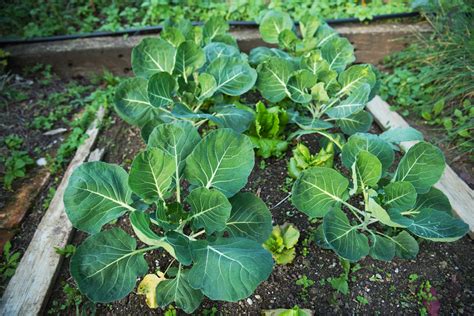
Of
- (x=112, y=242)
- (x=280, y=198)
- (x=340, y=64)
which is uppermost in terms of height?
(x=340, y=64)

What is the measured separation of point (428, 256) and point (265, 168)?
851 millimetres

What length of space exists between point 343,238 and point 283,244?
26 cm

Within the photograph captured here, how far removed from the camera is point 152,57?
207cm

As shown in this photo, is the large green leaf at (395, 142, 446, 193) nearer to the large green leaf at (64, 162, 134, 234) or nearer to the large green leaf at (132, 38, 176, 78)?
the large green leaf at (64, 162, 134, 234)

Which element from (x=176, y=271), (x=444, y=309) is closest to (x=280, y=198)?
(x=176, y=271)

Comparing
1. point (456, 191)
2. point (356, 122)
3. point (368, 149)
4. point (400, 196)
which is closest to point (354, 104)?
point (356, 122)

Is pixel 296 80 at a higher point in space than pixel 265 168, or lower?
higher

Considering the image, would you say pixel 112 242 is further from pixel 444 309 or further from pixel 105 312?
pixel 444 309

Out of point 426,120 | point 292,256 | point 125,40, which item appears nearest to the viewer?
point 292,256

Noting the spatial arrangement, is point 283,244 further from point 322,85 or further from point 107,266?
point 322,85

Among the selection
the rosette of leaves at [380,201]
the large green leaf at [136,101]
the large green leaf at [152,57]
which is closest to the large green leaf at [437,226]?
the rosette of leaves at [380,201]

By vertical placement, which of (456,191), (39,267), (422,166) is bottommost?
(39,267)

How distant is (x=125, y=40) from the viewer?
296 centimetres

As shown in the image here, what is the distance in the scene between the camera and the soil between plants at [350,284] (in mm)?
1497
